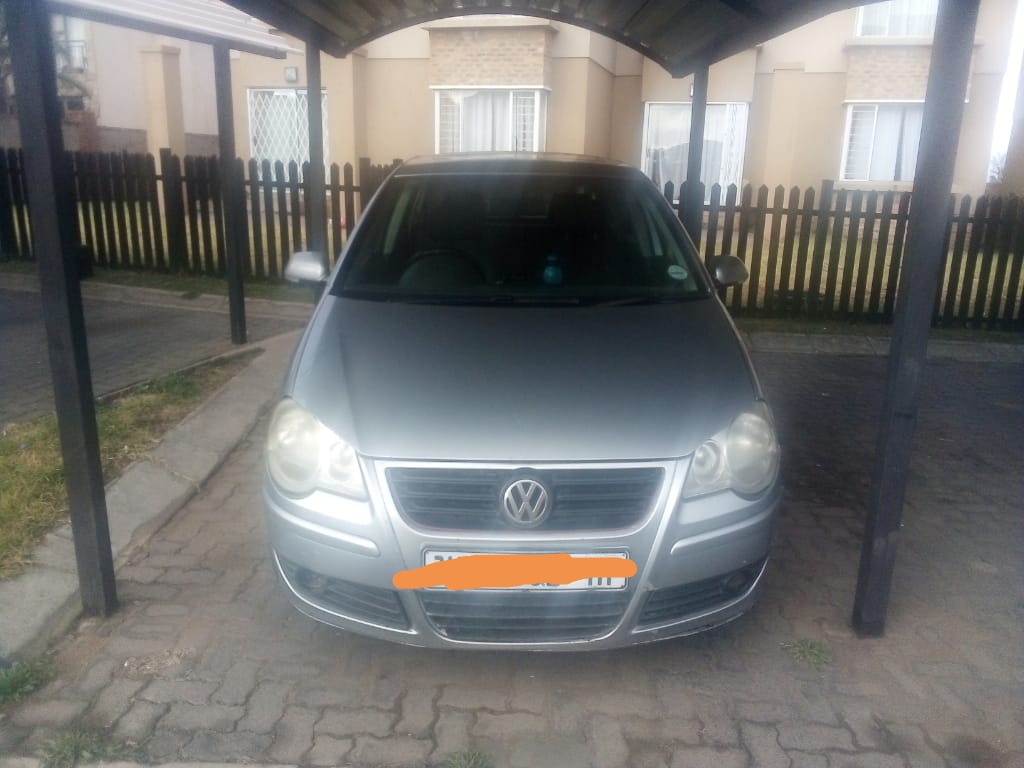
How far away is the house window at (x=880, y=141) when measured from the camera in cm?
1705

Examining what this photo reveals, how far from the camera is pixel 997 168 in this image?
1869 cm

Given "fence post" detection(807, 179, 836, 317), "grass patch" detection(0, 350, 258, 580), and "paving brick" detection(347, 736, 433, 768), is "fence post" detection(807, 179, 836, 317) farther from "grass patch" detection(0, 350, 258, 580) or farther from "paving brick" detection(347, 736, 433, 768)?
"paving brick" detection(347, 736, 433, 768)

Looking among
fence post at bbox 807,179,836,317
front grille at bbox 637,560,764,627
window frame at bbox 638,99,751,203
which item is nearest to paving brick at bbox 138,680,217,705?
front grille at bbox 637,560,764,627

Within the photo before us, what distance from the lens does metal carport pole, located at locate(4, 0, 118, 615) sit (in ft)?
9.37

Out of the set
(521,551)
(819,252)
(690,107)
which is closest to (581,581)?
(521,551)

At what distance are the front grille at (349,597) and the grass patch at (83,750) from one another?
0.69 meters

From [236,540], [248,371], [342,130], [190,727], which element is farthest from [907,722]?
[342,130]

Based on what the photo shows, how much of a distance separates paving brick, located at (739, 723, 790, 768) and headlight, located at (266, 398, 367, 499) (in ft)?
4.81

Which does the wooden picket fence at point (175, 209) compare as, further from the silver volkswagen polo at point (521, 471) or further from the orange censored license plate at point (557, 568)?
the orange censored license plate at point (557, 568)

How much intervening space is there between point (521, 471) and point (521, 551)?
0.24 metres

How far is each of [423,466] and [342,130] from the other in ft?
50.1

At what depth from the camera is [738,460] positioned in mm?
2895

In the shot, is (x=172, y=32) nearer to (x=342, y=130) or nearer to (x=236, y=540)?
(x=236, y=540)

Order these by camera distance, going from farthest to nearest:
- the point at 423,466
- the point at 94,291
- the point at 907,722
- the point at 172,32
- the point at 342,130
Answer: the point at 342,130 → the point at 94,291 → the point at 172,32 → the point at 907,722 → the point at 423,466
